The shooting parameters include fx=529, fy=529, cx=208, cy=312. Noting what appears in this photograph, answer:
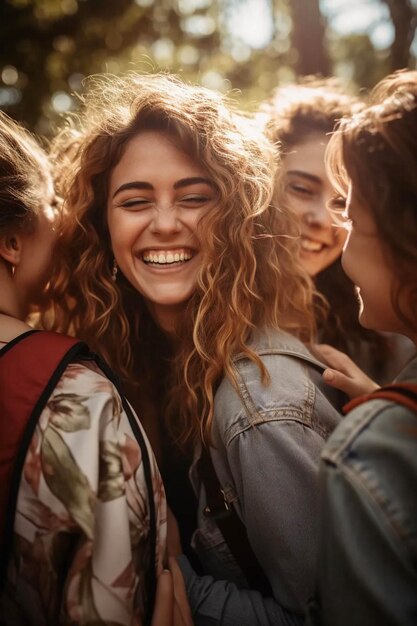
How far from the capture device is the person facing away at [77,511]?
142cm

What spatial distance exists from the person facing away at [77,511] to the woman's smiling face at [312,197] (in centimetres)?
180

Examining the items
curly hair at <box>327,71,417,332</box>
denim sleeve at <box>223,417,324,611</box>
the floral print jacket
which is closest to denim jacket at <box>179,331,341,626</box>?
denim sleeve at <box>223,417,324,611</box>

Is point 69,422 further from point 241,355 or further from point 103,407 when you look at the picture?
point 241,355

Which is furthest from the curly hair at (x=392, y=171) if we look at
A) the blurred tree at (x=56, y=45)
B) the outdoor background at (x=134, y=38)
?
the blurred tree at (x=56, y=45)

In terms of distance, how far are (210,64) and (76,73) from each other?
108 inches

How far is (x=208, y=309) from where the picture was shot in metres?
2.19

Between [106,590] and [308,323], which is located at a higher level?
[308,323]

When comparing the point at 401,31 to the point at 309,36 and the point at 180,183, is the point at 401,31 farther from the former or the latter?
the point at 180,183

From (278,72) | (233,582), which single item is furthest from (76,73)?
(233,582)

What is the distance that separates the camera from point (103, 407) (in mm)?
1533

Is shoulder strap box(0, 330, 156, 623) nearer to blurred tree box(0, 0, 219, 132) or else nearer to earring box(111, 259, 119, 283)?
earring box(111, 259, 119, 283)

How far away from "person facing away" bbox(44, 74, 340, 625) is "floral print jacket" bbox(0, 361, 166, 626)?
0.46 meters

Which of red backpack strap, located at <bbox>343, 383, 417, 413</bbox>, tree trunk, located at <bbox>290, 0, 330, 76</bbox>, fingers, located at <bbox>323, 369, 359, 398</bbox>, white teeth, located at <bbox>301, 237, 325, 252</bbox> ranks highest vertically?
tree trunk, located at <bbox>290, 0, 330, 76</bbox>

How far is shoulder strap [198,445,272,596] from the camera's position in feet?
6.40
